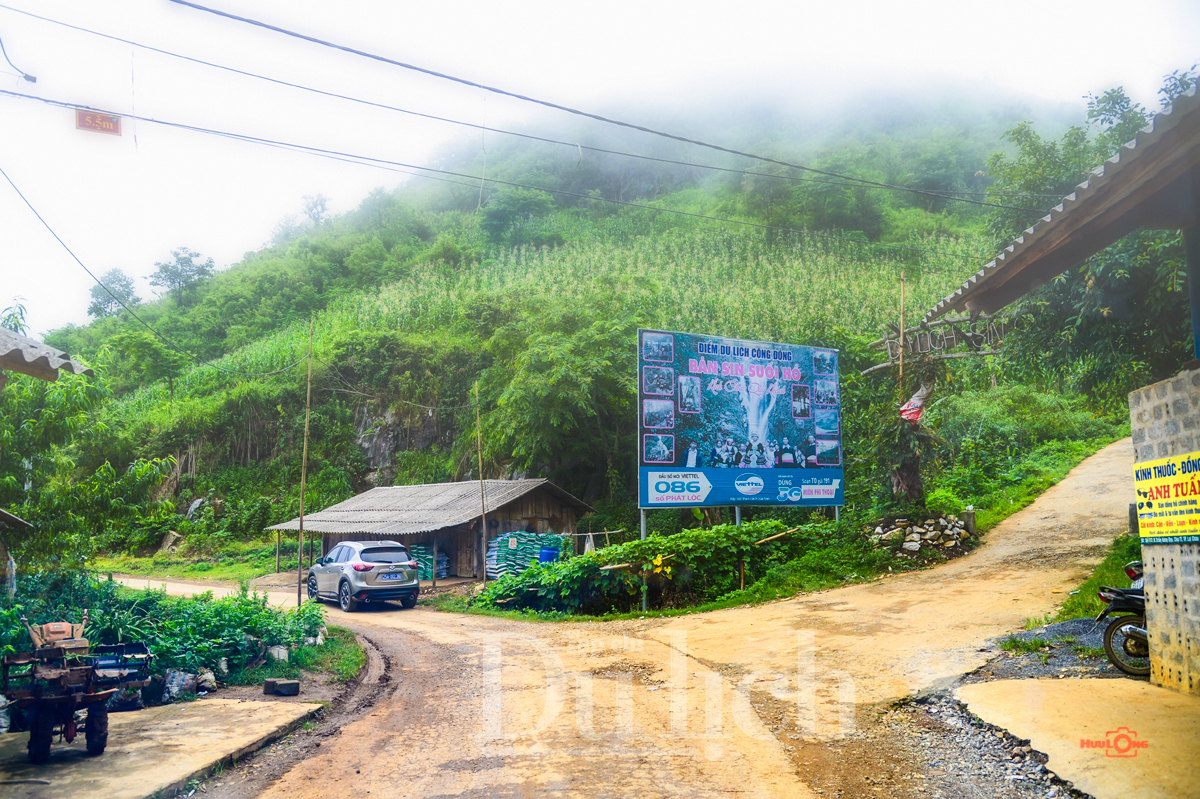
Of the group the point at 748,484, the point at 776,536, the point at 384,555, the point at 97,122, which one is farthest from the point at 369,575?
the point at 97,122

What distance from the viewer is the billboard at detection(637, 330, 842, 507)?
15359mm

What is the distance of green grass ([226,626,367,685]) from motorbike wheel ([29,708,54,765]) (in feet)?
9.39

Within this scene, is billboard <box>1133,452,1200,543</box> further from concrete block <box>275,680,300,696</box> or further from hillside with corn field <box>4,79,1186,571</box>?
concrete block <box>275,680,300,696</box>

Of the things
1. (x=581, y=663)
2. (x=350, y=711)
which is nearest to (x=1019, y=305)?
(x=581, y=663)

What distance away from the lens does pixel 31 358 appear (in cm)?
565

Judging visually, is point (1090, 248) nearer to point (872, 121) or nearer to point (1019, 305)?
point (1019, 305)

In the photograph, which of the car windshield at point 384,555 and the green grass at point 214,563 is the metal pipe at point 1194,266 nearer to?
the car windshield at point 384,555

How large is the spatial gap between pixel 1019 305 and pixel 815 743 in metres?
9.66

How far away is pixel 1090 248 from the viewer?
580 cm

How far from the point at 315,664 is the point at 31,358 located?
16.8 ft

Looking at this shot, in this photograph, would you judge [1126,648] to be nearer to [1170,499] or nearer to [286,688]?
[1170,499]

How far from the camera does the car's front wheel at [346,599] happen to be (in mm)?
15914

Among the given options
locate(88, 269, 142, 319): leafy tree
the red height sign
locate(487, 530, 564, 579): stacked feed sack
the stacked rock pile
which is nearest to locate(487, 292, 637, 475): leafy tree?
locate(487, 530, 564, 579): stacked feed sack
